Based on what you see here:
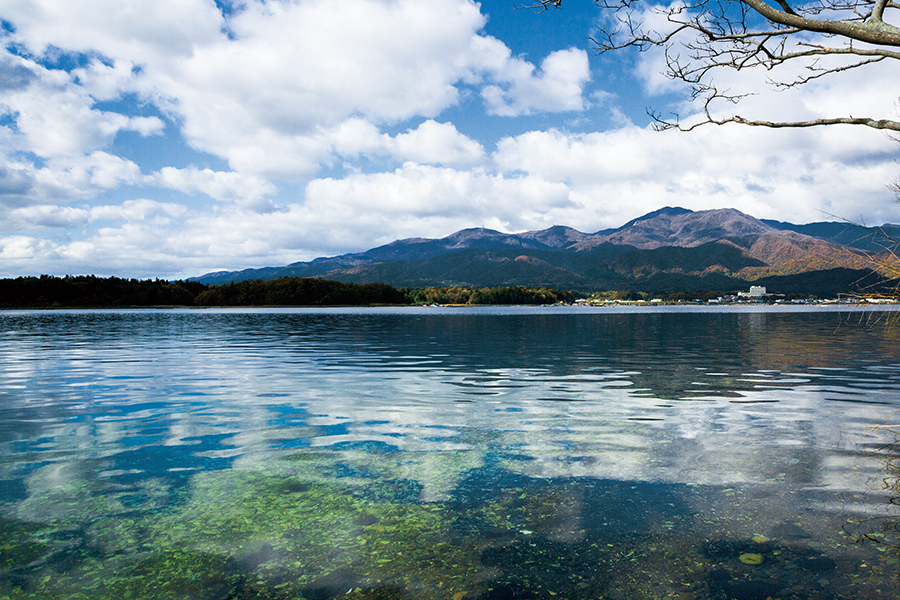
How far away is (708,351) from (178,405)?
3404 cm

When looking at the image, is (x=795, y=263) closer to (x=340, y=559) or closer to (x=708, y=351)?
(x=340, y=559)

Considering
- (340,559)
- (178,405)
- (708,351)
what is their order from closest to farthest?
(340,559)
(178,405)
(708,351)

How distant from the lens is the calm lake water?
662 cm

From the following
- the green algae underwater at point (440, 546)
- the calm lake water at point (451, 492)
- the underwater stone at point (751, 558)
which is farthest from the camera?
the underwater stone at point (751, 558)

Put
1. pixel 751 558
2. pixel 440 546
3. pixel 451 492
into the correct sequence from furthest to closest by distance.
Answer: pixel 451 492
pixel 440 546
pixel 751 558

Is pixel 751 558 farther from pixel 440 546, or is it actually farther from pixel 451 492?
pixel 451 492

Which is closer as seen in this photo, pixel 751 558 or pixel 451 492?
pixel 751 558

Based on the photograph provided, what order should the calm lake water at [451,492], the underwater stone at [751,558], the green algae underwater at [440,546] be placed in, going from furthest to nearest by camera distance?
the underwater stone at [751,558] → the calm lake water at [451,492] → the green algae underwater at [440,546]

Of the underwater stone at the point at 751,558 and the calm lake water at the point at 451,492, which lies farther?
the underwater stone at the point at 751,558

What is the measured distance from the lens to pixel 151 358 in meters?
34.8

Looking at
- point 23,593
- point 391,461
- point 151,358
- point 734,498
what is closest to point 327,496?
point 391,461

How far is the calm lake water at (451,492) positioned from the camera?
21.7ft

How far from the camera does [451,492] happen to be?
972 centimetres

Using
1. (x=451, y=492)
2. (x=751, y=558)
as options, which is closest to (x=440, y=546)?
(x=451, y=492)
